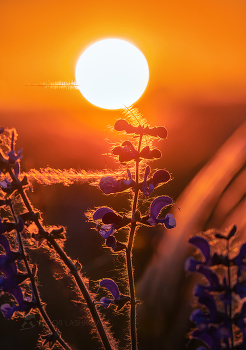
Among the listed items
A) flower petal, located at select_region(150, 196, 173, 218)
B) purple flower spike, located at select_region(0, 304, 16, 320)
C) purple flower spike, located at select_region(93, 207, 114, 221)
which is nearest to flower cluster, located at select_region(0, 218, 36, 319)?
purple flower spike, located at select_region(0, 304, 16, 320)

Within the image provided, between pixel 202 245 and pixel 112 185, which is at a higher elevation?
pixel 112 185

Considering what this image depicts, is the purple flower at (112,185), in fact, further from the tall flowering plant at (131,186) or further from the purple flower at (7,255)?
the purple flower at (7,255)

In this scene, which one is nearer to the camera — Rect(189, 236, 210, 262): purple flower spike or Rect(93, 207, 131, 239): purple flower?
Rect(189, 236, 210, 262): purple flower spike

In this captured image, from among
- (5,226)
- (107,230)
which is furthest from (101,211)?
(5,226)

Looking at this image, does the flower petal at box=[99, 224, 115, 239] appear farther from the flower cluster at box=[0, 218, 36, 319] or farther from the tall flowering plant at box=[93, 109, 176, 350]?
the flower cluster at box=[0, 218, 36, 319]

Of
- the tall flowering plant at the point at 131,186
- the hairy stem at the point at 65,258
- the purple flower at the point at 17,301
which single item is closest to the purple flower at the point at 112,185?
the tall flowering plant at the point at 131,186

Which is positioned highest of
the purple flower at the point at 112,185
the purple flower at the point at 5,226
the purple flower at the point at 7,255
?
the purple flower at the point at 112,185

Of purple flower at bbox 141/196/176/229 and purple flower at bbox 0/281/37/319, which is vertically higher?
purple flower at bbox 141/196/176/229

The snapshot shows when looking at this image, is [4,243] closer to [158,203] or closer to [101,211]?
[101,211]

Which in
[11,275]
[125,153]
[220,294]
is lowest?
[220,294]

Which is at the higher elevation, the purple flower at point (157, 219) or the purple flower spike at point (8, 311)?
the purple flower at point (157, 219)

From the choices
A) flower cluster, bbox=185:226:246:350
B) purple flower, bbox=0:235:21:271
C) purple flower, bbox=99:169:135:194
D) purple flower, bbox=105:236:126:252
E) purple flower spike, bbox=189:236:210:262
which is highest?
purple flower, bbox=99:169:135:194

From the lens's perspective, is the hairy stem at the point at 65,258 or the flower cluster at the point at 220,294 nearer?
the flower cluster at the point at 220,294
